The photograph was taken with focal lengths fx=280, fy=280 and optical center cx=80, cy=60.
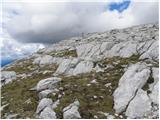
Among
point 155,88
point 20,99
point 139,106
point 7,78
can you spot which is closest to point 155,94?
point 155,88

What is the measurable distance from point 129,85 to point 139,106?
12.9ft

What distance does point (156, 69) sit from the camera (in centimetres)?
3222

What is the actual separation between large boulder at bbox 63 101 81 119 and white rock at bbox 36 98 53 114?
2188 mm

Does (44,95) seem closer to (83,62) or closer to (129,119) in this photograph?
(129,119)

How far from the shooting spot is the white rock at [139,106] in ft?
84.7

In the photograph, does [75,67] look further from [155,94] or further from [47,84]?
[155,94]

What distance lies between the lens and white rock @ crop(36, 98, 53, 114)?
27.9 metres

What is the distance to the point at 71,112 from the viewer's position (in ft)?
86.4

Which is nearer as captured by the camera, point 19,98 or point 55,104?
point 55,104

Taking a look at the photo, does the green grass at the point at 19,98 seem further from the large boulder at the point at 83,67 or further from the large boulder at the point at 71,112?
the large boulder at the point at 83,67

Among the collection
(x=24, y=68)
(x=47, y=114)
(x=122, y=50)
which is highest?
(x=122, y=50)

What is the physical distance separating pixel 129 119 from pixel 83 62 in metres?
19.6

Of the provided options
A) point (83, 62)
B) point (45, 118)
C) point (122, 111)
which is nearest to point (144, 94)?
point (122, 111)

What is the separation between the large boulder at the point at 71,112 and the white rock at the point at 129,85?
3.93 meters
